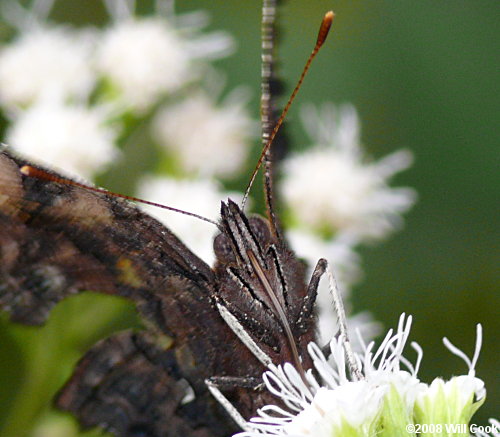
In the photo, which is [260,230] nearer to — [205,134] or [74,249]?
[74,249]

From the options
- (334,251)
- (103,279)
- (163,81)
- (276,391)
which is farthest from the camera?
(163,81)

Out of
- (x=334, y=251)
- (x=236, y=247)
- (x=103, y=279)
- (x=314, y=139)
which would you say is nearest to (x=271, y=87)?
(x=236, y=247)

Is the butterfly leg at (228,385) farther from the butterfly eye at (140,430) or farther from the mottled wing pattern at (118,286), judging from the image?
the butterfly eye at (140,430)

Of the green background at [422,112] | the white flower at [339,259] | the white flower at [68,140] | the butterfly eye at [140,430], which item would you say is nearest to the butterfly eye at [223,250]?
the butterfly eye at [140,430]

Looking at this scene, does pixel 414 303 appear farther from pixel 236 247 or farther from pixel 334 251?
pixel 236 247

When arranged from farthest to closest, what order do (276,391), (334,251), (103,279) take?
(334,251) → (103,279) → (276,391)

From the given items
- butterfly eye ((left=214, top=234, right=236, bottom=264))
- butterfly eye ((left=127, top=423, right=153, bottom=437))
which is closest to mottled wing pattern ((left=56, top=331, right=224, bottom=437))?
butterfly eye ((left=127, top=423, right=153, bottom=437))
